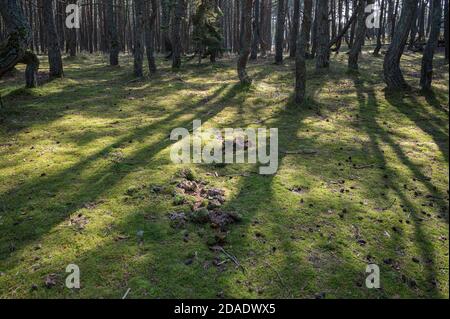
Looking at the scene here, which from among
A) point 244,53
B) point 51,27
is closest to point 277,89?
point 244,53

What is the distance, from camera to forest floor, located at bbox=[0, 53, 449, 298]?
5293mm

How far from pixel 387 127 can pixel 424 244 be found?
7244mm

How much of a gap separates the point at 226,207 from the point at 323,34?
1766cm

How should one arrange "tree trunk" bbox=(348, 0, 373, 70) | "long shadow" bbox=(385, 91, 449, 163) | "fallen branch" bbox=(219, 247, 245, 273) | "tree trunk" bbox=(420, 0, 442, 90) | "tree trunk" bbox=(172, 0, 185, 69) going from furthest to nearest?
"tree trunk" bbox=(172, 0, 185, 69) < "tree trunk" bbox=(348, 0, 373, 70) < "tree trunk" bbox=(420, 0, 442, 90) < "long shadow" bbox=(385, 91, 449, 163) < "fallen branch" bbox=(219, 247, 245, 273)

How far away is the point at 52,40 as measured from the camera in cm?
1838

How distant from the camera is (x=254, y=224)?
6641mm

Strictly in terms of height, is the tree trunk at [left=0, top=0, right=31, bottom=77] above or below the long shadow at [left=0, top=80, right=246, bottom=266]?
above

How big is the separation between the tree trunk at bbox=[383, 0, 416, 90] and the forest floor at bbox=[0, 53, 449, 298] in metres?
2.91

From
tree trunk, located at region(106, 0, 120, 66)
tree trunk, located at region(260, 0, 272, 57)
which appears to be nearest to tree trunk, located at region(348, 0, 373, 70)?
tree trunk, located at region(260, 0, 272, 57)

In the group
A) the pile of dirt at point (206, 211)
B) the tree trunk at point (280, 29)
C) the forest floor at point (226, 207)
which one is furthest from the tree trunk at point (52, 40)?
the tree trunk at point (280, 29)

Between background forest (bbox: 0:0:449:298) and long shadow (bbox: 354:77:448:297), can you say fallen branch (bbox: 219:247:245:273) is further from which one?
long shadow (bbox: 354:77:448:297)

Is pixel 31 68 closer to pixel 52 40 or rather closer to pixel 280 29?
pixel 52 40

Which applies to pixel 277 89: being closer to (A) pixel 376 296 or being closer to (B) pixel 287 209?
(B) pixel 287 209

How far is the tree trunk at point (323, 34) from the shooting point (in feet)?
70.7
